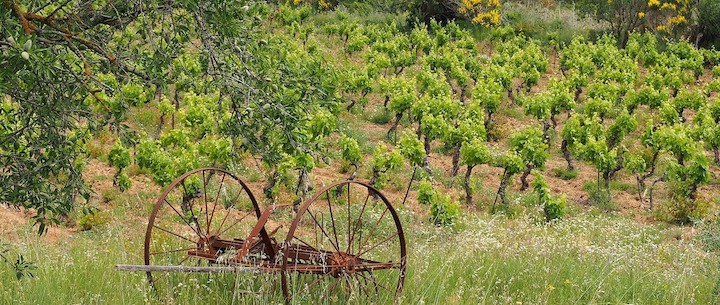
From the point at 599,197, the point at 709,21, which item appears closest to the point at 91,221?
the point at 599,197

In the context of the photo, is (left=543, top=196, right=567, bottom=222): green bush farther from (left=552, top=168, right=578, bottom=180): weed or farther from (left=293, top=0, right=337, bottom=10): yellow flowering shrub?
(left=293, top=0, right=337, bottom=10): yellow flowering shrub

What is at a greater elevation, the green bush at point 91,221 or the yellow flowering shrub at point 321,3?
the yellow flowering shrub at point 321,3

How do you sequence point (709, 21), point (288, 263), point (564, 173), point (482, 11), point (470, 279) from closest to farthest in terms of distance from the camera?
point (288, 263) → point (470, 279) → point (564, 173) → point (709, 21) → point (482, 11)

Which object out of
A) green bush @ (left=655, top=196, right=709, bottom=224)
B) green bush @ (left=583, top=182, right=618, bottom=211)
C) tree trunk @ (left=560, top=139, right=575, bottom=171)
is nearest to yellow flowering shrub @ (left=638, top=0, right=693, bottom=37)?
tree trunk @ (left=560, top=139, right=575, bottom=171)

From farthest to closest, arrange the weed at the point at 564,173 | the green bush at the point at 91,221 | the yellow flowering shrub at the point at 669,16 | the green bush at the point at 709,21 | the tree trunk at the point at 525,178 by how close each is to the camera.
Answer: the yellow flowering shrub at the point at 669,16, the green bush at the point at 709,21, the weed at the point at 564,173, the tree trunk at the point at 525,178, the green bush at the point at 91,221

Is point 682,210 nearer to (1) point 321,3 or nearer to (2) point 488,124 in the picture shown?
(2) point 488,124

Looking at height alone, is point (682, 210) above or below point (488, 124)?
below

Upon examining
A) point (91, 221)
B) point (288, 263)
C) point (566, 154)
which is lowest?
point (566, 154)

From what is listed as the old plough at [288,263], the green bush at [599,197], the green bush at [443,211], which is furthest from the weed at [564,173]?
the old plough at [288,263]

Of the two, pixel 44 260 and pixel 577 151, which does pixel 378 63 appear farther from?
pixel 44 260

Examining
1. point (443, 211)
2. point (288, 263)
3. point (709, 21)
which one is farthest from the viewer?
point (709, 21)

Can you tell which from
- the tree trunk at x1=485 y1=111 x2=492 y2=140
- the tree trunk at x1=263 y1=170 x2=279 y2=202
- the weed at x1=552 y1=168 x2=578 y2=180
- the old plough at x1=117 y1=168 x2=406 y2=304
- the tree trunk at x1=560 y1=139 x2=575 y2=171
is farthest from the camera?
the tree trunk at x1=485 y1=111 x2=492 y2=140

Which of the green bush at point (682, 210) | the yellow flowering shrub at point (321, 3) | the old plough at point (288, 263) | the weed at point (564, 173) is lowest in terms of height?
the green bush at point (682, 210)

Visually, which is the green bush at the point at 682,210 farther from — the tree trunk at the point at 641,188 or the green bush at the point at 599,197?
the green bush at the point at 599,197
